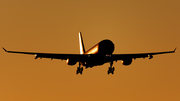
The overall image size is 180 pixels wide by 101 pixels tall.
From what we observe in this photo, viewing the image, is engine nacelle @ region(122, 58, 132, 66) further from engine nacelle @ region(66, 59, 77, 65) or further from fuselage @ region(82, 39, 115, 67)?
engine nacelle @ region(66, 59, 77, 65)

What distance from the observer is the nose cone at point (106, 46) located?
91750mm

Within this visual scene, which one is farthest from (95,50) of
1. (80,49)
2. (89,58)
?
(80,49)

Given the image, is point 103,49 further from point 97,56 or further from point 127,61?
point 127,61

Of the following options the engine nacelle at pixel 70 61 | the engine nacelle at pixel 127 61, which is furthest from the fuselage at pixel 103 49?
the engine nacelle at pixel 127 61

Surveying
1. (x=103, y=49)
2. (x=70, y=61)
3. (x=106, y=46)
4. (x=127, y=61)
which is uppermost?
(x=106, y=46)

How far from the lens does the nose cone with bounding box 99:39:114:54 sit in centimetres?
9175

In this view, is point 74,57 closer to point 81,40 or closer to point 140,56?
point 140,56

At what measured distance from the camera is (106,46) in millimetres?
91688

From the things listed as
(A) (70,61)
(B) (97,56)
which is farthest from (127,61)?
(A) (70,61)

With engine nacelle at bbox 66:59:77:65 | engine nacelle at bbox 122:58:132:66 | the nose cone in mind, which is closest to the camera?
the nose cone

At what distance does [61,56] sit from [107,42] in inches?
452

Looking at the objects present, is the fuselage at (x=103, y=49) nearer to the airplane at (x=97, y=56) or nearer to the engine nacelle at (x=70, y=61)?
the airplane at (x=97, y=56)

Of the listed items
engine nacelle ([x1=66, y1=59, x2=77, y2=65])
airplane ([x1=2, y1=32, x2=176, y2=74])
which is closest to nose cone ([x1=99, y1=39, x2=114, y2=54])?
airplane ([x1=2, y1=32, x2=176, y2=74])

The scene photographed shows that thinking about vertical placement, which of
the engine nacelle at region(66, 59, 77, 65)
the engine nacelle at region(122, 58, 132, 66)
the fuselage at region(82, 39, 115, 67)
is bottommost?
the engine nacelle at region(122, 58, 132, 66)
